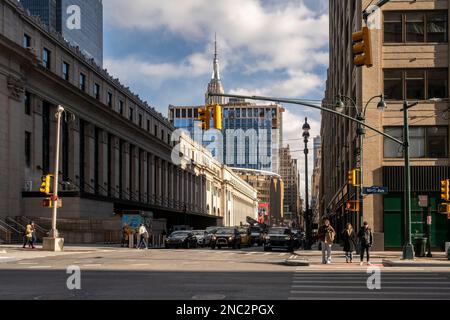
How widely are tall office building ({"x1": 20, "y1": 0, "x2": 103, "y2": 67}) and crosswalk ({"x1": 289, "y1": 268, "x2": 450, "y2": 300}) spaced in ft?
203

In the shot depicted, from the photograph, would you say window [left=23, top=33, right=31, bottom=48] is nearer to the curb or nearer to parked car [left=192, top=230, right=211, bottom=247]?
parked car [left=192, top=230, right=211, bottom=247]

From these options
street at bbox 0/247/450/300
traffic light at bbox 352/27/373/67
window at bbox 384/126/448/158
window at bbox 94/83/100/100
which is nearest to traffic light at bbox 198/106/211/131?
street at bbox 0/247/450/300

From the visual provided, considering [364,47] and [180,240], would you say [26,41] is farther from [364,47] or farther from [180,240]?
[364,47]

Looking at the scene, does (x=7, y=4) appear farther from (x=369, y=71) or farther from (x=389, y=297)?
(x=389, y=297)

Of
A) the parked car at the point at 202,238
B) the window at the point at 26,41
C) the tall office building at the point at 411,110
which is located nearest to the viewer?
the tall office building at the point at 411,110

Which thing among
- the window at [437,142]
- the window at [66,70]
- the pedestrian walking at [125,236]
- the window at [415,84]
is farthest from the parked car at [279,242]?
the window at [66,70]

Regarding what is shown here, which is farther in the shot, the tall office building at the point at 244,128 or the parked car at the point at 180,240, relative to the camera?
the tall office building at the point at 244,128

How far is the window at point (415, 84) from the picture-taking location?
4072 centimetres

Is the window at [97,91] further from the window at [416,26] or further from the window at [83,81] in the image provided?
the window at [416,26]

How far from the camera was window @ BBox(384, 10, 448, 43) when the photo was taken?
40.9 metres

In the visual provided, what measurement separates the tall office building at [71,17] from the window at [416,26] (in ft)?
147

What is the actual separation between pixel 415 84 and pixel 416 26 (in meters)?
3.90

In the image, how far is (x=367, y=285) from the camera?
16891 millimetres
